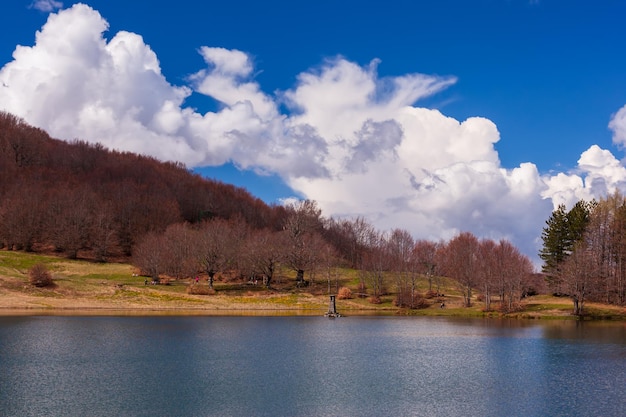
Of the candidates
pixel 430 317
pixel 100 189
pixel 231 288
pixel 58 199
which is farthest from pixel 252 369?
pixel 100 189

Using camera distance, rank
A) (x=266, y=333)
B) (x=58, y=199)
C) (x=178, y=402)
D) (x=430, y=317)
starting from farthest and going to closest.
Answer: (x=58, y=199)
(x=430, y=317)
(x=266, y=333)
(x=178, y=402)

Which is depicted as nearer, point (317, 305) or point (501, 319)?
point (501, 319)

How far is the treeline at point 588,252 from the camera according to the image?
323ft

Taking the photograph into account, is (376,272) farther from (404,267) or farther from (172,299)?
(172,299)

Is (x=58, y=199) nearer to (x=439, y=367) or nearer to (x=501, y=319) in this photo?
(x=501, y=319)

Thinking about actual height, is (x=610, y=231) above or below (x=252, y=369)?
above

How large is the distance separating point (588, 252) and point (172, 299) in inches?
3138

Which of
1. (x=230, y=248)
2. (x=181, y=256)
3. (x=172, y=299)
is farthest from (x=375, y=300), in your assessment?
(x=181, y=256)

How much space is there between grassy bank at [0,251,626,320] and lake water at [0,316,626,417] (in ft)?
69.8

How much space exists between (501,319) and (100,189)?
141634mm

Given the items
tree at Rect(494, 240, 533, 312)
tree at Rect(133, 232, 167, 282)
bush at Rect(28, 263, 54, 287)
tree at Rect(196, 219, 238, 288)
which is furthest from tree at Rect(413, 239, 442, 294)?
bush at Rect(28, 263, 54, 287)

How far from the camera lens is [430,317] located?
103500 millimetres

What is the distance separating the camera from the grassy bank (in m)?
98.6

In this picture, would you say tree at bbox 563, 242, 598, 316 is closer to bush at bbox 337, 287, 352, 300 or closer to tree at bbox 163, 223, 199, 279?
bush at bbox 337, 287, 352, 300
